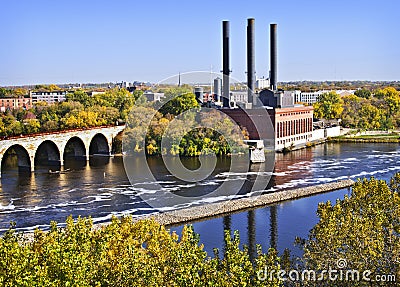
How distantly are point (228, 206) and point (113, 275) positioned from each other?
16.3 metres

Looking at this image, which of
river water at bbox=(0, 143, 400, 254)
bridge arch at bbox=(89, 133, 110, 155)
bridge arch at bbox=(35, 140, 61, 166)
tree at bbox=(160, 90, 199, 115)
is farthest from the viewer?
tree at bbox=(160, 90, 199, 115)

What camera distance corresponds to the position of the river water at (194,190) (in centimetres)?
2470

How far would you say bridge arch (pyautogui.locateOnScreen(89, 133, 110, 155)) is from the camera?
4897cm

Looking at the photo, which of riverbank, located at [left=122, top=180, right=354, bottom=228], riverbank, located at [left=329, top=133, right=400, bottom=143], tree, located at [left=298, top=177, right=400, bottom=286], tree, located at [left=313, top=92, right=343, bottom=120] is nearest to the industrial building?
riverbank, located at [left=329, top=133, right=400, bottom=143]

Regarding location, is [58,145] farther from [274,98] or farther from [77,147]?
[274,98]

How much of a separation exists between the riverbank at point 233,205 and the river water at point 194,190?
613 millimetres

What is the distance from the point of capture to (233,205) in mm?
28500

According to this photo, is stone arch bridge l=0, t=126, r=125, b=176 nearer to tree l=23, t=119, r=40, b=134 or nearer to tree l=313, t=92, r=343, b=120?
tree l=23, t=119, r=40, b=134

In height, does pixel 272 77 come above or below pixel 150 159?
above

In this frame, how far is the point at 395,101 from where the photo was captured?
73.0 metres

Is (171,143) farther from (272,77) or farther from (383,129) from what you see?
(383,129)

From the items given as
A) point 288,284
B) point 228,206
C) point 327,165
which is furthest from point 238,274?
point 327,165

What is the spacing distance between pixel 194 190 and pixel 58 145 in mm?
14846

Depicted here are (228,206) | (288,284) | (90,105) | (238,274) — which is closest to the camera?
(238,274)
